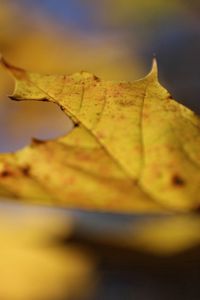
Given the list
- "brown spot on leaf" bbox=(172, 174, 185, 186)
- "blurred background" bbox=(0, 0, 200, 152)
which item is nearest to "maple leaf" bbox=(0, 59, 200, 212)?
"brown spot on leaf" bbox=(172, 174, 185, 186)

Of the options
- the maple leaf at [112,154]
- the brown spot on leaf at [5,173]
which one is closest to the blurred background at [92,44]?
the maple leaf at [112,154]

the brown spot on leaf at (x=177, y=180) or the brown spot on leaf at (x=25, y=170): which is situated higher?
the brown spot on leaf at (x=25, y=170)

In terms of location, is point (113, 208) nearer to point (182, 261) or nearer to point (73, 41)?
point (182, 261)

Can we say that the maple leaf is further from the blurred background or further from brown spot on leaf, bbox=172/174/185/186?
the blurred background

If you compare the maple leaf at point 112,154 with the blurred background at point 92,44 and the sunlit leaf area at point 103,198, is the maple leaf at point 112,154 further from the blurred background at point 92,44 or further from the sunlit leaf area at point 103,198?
the blurred background at point 92,44

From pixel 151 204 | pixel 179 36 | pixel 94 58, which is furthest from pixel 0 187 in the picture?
pixel 179 36

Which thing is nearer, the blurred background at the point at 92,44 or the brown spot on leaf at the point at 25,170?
the brown spot on leaf at the point at 25,170

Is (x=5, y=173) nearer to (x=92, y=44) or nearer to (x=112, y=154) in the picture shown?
(x=112, y=154)
